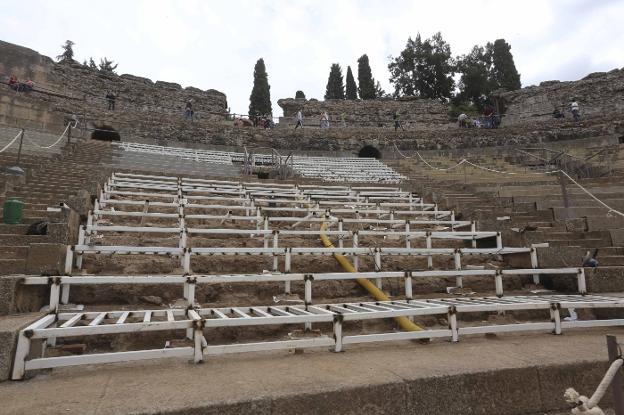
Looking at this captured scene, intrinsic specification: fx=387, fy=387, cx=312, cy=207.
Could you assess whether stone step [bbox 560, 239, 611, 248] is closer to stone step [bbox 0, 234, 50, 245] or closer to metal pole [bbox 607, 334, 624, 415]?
metal pole [bbox 607, 334, 624, 415]

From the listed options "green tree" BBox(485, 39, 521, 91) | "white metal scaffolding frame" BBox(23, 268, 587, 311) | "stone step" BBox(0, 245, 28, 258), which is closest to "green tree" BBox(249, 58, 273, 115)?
"green tree" BBox(485, 39, 521, 91)

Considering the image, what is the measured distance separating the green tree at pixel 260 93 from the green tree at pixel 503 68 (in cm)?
2276

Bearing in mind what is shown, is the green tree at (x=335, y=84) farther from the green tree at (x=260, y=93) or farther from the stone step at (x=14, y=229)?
the stone step at (x=14, y=229)

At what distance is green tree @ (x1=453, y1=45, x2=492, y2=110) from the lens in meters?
39.0

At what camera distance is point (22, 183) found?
689 cm

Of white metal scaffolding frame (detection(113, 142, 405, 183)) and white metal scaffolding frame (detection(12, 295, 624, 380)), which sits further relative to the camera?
white metal scaffolding frame (detection(113, 142, 405, 183))

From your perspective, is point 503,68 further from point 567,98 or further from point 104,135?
point 104,135

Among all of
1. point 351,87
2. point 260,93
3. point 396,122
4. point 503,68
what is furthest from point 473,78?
point 260,93

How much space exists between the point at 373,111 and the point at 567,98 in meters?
12.6

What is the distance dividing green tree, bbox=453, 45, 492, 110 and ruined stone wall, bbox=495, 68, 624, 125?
441 inches

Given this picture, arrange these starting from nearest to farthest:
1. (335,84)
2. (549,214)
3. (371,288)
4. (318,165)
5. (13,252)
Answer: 1. (13,252)
2. (371,288)
3. (549,214)
4. (318,165)
5. (335,84)

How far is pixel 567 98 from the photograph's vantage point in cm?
2511

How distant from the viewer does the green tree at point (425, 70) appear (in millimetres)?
39875

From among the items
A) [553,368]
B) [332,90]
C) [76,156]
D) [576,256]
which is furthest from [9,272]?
[332,90]
